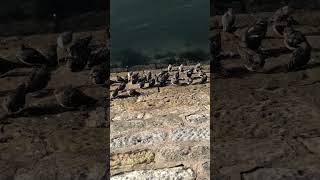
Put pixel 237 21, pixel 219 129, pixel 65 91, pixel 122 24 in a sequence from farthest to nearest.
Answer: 1. pixel 122 24
2. pixel 237 21
3. pixel 65 91
4. pixel 219 129

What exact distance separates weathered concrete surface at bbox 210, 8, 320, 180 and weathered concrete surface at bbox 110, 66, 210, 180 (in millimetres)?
181

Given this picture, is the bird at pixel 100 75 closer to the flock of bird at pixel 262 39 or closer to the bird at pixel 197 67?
the flock of bird at pixel 262 39

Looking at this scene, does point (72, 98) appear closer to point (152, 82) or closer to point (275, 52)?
point (152, 82)

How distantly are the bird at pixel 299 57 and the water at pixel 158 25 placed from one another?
145 centimetres

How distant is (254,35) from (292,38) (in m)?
0.23

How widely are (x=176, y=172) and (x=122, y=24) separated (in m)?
2.36

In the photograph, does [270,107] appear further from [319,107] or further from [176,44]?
[176,44]

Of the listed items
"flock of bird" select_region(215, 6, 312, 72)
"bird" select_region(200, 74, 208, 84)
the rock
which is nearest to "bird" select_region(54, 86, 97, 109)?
the rock

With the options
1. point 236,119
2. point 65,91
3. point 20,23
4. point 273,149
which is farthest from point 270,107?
point 20,23

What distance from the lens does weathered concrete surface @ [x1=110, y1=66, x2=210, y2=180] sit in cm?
293

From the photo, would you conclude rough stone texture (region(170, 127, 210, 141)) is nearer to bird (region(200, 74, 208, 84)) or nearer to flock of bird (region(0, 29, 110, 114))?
flock of bird (region(0, 29, 110, 114))

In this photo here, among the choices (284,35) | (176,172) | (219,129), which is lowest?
(176,172)

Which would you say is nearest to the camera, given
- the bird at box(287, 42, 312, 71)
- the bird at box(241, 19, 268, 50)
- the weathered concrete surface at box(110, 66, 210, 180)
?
the weathered concrete surface at box(110, 66, 210, 180)

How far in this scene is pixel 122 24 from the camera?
4984mm
